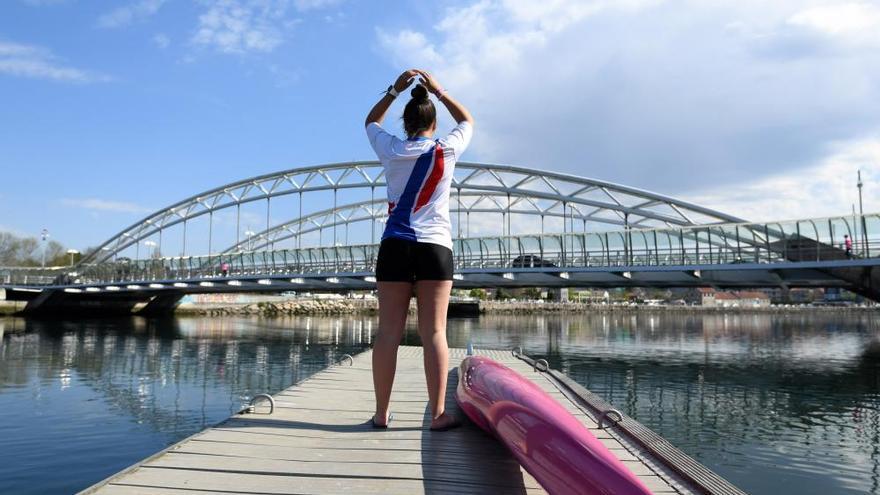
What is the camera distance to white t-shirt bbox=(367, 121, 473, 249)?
141 inches

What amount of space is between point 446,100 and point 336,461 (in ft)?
7.81

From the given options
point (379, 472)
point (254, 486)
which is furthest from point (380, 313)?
point (254, 486)

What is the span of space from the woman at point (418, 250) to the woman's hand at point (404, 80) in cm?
41

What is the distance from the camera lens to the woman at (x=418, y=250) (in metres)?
3.57

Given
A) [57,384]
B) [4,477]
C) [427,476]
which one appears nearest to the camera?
[427,476]

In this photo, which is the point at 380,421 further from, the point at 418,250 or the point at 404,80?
the point at 404,80

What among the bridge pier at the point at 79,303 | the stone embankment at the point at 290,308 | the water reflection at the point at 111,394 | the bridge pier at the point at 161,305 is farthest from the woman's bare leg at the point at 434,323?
the stone embankment at the point at 290,308

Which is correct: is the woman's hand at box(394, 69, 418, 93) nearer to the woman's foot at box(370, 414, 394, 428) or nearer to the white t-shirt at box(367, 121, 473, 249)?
the white t-shirt at box(367, 121, 473, 249)

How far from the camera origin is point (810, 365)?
22641 millimetres

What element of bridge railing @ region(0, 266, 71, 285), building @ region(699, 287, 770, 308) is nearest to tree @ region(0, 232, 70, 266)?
bridge railing @ region(0, 266, 71, 285)

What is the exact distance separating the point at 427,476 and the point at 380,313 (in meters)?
1.00

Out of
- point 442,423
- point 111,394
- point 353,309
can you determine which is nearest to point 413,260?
point 442,423

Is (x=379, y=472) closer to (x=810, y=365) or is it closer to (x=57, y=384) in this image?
(x=57, y=384)

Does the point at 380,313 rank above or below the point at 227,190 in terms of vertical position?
below
